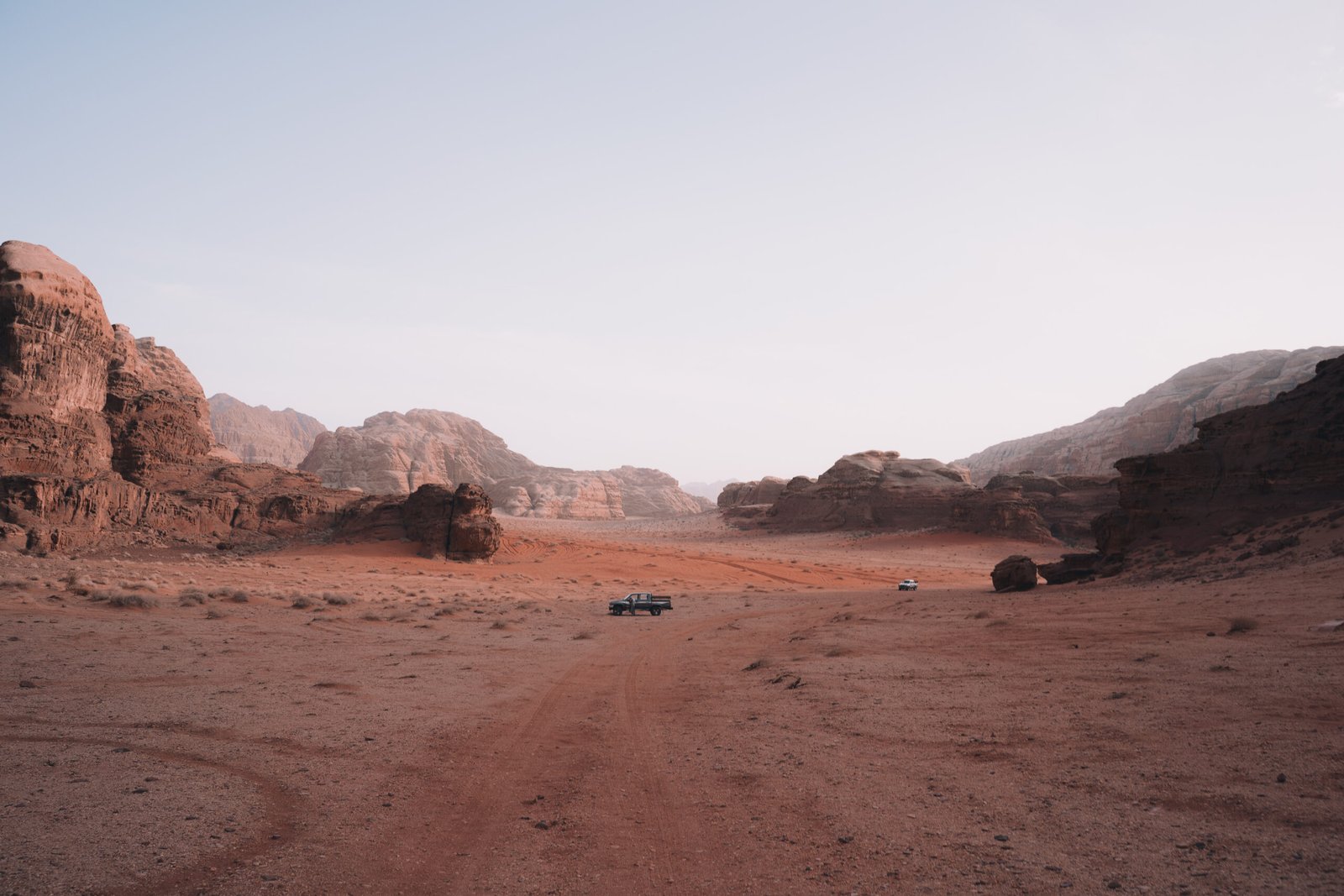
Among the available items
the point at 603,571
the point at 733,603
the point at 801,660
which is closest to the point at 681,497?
the point at 603,571

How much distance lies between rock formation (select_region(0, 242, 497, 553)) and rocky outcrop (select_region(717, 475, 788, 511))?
2611 inches

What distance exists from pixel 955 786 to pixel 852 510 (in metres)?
66.1

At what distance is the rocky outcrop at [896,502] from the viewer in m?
58.3

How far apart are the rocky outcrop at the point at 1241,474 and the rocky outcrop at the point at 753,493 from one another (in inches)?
2816

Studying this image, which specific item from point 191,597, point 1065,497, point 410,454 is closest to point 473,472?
point 410,454

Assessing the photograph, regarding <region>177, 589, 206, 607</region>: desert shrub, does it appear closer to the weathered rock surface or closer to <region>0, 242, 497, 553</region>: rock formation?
<region>0, 242, 497, 553</region>: rock formation

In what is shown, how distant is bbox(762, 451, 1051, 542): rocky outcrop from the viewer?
191 ft

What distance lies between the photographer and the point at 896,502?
69250 mm

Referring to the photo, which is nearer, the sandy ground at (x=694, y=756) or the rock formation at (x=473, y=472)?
the sandy ground at (x=694, y=756)

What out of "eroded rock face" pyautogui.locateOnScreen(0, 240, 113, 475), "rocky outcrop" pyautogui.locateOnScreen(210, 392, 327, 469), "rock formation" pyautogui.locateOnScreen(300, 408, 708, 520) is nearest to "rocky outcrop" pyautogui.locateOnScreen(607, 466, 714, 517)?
"rock formation" pyautogui.locateOnScreen(300, 408, 708, 520)

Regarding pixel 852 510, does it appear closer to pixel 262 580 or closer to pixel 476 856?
pixel 262 580

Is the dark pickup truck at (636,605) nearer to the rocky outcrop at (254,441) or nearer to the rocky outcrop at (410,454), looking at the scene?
the rocky outcrop at (410,454)

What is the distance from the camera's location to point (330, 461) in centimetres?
10081

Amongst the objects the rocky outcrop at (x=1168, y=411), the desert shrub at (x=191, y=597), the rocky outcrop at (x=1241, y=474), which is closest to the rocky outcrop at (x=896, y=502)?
the rocky outcrop at (x=1168, y=411)
